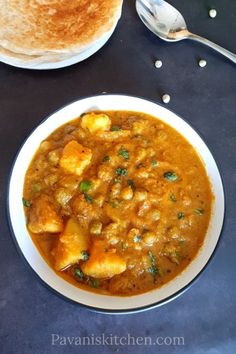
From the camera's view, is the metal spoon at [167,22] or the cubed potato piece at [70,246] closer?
the cubed potato piece at [70,246]

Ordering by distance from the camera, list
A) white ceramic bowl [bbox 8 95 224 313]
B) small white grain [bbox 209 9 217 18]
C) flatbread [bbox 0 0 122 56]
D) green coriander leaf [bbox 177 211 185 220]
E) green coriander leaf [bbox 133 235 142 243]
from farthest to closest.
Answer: small white grain [bbox 209 9 217 18], flatbread [bbox 0 0 122 56], green coriander leaf [bbox 177 211 185 220], green coriander leaf [bbox 133 235 142 243], white ceramic bowl [bbox 8 95 224 313]

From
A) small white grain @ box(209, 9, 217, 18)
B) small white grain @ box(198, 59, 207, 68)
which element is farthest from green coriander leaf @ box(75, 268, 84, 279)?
small white grain @ box(209, 9, 217, 18)

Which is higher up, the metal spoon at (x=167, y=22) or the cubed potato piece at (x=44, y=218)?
the metal spoon at (x=167, y=22)

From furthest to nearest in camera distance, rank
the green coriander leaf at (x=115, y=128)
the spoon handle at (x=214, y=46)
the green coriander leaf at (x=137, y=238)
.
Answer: the spoon handle at (x=214, y=46), the green coriander leaf at (x=115, y=128), the green coriander leaf at (x=137, y=238)

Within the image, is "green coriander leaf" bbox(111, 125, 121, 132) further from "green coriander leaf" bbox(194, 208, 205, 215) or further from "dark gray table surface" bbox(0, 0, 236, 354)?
"green coriander leaf" bbox(194, 208, 205, 215)

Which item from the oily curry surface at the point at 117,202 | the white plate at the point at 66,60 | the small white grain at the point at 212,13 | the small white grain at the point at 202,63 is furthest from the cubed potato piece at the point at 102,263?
the small white grain at the point at 212,13

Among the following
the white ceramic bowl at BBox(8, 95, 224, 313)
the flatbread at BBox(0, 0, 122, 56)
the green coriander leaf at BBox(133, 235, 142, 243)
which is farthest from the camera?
the flatbread at BBox(0, 0, 122, 56)

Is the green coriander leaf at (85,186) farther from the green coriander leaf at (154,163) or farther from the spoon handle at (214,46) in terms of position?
the spoon handle at (214,46)

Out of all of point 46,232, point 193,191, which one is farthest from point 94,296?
point 193,191
